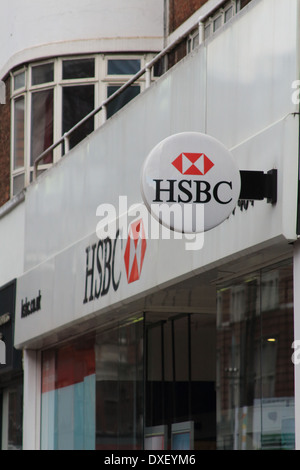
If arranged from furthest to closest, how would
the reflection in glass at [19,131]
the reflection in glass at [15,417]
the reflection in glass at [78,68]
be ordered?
the reflection in glass at [19,131]
the reflection in glass at [15,417]
the reflection in glass at [78,68]

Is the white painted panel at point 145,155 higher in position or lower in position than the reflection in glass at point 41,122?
lower

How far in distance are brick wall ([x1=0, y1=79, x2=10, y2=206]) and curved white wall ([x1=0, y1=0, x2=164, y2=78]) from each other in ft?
5.61

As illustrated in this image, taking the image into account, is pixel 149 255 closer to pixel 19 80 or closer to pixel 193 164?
pixel 193 164

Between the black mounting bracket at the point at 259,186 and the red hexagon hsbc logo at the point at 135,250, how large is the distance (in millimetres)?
3052

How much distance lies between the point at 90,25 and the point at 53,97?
1353mm

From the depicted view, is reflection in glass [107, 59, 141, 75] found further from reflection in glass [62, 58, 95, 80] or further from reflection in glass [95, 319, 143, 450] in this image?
reflection in glass [95, 319, 143, 450]

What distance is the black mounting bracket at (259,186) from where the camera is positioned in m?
9.15

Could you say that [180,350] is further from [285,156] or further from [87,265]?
[285,156]

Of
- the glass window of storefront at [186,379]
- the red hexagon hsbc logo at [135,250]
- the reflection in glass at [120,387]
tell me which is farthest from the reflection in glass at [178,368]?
the red hexagon hsbc logo at [135,250]

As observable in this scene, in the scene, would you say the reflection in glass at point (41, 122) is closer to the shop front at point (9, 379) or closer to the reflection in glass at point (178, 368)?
the shop front at point (9, 379)

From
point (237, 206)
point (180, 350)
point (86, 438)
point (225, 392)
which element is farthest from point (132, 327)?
point (237, 206)

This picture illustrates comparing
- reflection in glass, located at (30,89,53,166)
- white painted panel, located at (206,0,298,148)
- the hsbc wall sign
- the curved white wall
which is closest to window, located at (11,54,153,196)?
reflection in glass, located at (30,89,53,166)

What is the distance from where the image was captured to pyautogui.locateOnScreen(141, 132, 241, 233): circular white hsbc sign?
9.13m

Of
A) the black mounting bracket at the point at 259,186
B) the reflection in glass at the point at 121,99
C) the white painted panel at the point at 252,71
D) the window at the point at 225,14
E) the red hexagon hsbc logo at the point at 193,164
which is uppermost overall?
the window at the point at 225,14
